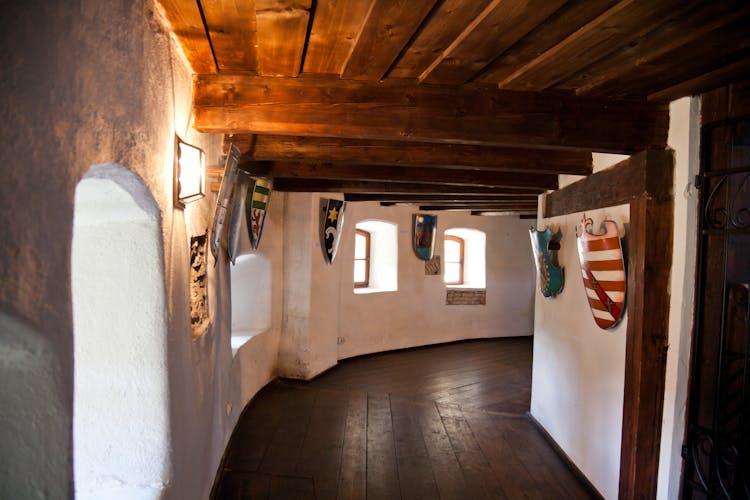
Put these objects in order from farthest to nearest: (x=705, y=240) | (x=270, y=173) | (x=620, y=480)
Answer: (x=270, y=173), (x=620, y=480), (x=705, y=240)

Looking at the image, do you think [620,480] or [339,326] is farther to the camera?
[339,326]

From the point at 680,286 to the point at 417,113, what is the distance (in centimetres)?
150

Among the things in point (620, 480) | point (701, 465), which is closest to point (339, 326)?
point (620, 480)

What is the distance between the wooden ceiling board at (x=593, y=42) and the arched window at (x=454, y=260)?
21.4 feet

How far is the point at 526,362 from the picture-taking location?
7.07 m

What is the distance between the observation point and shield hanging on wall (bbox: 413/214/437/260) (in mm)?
7508

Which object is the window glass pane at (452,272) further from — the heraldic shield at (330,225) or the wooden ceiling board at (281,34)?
the wooden ceiling board at (281,34)

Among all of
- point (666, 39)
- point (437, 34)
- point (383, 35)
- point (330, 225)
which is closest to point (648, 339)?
point (666, 39)

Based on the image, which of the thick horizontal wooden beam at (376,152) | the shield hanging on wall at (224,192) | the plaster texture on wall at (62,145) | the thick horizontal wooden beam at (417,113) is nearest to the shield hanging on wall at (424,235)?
the thick horizontal wooden beam at (376,152)

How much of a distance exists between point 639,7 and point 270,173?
296cm

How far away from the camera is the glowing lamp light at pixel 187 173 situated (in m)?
1.95

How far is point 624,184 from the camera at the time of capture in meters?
2.70

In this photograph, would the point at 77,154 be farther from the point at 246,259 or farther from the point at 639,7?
the point at 246,259

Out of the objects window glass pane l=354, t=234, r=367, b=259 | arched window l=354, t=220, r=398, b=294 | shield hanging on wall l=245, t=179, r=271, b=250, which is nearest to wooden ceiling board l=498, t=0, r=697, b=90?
shield hanging on wall l=245, t=179, r=271, b=250
